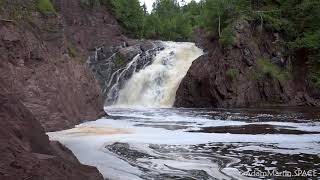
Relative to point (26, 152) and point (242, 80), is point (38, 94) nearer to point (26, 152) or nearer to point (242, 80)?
point (26, 152)

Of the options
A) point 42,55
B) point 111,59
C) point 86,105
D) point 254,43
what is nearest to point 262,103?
point 254,43

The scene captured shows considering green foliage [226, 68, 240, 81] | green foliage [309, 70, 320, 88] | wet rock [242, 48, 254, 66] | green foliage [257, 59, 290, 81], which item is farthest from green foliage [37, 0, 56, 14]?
green foliage [309, 70, 320, 88]

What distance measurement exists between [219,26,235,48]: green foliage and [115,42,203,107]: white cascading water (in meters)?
4.88

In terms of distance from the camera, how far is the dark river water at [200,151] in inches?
476

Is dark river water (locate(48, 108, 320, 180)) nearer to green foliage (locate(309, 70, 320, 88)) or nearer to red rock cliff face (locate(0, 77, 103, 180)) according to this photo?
red rock cliff face (locate(0, 77, 103, 180))

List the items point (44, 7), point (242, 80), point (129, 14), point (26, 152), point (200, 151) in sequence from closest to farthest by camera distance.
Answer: point (26, 152) < point (200, 151) < point (44, 7) < point (242, 80) < point (129, 14)

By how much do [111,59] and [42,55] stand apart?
28.1 metres

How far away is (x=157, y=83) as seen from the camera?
46031 mm

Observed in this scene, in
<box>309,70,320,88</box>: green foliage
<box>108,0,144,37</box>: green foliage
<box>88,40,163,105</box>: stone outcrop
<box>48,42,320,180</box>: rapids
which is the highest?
<box>108,0,144,37</box>: green foliage

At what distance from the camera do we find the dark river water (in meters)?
12.1

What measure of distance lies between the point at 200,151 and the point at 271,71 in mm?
31739

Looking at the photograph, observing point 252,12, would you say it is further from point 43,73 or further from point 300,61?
point 43,73

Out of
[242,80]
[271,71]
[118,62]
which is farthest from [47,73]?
[271,71]

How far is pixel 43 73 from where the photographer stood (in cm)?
2316
